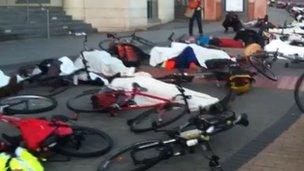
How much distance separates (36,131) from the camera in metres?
5.64

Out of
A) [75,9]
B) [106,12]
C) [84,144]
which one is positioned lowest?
[84,144]

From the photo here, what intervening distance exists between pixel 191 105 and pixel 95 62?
360cm

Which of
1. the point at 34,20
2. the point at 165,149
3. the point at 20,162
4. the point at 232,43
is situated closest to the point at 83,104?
the point at 165,149

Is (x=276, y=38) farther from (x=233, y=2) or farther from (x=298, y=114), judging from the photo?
(x=233, y=2)

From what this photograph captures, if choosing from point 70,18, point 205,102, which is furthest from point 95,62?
point 70,18

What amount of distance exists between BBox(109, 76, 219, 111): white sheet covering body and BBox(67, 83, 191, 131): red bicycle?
42 mm

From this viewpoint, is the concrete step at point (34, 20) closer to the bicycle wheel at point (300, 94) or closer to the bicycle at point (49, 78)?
the bicycle at point (49, 78)

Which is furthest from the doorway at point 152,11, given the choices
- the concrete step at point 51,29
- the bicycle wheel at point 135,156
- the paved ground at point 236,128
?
the bicycle wheel at point 135,156

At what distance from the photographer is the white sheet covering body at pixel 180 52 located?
11.4 metres

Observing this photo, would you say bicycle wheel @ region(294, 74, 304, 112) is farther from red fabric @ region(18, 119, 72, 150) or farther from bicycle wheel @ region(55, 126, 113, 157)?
red fabric @ region(18, 119, 72, 150)

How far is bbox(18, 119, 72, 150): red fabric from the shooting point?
5.52 m

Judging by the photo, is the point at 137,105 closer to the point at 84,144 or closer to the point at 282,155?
the point at 84,144

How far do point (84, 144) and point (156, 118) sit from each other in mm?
1137

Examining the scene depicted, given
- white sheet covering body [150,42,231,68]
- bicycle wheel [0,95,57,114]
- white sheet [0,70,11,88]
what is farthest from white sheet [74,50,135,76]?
bicycle wheel [0,95,57,114]
